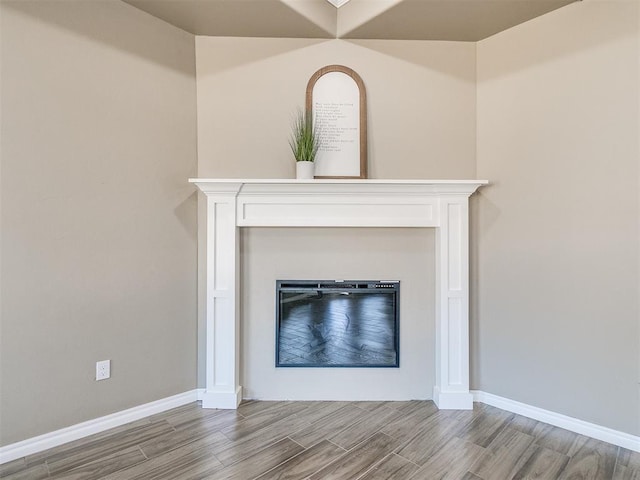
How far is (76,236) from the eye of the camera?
5.98ft

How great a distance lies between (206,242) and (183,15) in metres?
1.44

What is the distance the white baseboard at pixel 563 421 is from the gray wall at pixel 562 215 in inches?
1.4

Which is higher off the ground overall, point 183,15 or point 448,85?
point 183,15

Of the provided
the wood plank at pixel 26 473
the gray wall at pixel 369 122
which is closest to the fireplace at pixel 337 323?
the gray wall at pixel 369 122

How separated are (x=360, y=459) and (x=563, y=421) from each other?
1284 millimetres

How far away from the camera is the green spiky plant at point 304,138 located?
2.10 metres

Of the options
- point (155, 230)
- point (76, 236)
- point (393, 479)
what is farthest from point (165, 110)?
point (393, 479)

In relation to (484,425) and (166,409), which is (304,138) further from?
(484,425)

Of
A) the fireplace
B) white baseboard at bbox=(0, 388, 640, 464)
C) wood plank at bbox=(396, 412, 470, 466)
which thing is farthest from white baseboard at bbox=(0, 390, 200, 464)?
wood plank at bbox=(396, 412, 470, 466)

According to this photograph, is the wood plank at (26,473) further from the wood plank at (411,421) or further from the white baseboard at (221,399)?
the wood plank at (411,421)

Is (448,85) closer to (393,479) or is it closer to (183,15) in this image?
(183,15)

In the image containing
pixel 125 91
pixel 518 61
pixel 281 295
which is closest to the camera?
pixel 125 91

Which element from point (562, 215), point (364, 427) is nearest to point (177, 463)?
point (364, 427)

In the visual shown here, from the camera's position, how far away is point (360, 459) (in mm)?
1653
